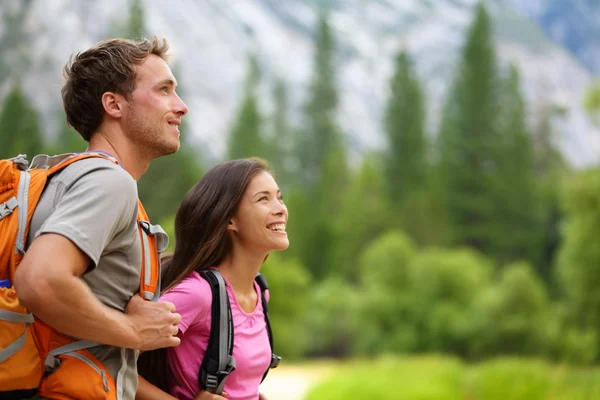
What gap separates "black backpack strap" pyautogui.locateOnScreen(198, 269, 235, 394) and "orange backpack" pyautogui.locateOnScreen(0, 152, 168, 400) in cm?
44

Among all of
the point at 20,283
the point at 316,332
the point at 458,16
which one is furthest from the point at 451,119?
the point at 20,283

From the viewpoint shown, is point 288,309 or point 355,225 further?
point 355,225

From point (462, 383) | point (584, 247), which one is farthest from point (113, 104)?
point (584, 247)

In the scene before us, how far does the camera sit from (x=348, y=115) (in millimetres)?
54844

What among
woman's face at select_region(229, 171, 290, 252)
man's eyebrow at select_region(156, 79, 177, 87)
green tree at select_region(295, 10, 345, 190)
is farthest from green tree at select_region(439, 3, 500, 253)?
man's eyebrow at select_region(156, 79, 177, 87)

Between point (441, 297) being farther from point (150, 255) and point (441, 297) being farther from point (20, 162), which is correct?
point (20, 162)

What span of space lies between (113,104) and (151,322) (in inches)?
20.9

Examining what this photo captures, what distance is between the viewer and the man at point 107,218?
1.52 meters

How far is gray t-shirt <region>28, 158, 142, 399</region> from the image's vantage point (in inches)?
61.1

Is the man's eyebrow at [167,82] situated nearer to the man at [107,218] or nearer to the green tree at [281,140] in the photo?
the man at [107,218]

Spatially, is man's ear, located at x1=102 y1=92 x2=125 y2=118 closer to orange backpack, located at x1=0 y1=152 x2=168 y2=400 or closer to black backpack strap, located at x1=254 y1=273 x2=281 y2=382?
orange backpack, located at x1=0 y1=152 x2=168 y2=400

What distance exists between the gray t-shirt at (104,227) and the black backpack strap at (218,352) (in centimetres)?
33

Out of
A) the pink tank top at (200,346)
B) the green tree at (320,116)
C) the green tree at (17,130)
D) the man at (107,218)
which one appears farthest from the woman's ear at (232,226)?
the green tree at (320,116)

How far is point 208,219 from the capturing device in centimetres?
234
